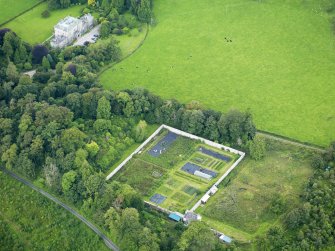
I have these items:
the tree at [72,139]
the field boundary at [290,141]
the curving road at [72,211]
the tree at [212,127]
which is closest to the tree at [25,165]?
the curving road at [72,211]

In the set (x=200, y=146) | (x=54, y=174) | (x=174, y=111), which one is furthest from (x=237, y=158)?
(x=54, y=174)

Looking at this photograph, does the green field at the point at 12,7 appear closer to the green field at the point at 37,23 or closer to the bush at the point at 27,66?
the green field at the point at 37,23

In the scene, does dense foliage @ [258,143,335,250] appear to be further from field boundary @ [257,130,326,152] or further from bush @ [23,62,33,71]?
bush @ [23,62,33,71]

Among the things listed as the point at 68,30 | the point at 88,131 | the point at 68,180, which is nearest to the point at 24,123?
the point at 88,131

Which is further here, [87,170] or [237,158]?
[237,158]

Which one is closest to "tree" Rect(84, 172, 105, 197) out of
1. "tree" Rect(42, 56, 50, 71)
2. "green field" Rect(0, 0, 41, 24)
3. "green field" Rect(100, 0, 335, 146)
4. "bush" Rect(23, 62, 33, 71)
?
"green field" Rect(100, 0, 335, 146)

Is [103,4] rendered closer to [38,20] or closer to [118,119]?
[38,20]

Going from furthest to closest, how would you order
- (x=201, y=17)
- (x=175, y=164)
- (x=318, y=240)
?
1. (x=201, y=17)
2. (x=175, y=164)
3. (x=318, y=240)
